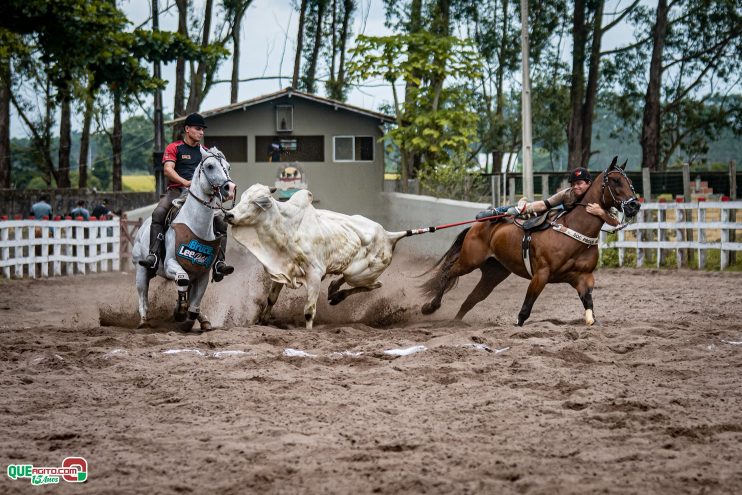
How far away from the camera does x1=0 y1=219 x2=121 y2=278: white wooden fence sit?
19.1 metres

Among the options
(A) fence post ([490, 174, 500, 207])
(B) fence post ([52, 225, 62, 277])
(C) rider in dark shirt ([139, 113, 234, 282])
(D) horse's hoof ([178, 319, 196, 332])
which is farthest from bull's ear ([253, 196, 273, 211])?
(A) fence post ([490, 174, 500, 207])

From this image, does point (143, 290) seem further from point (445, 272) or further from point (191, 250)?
point (445, 272)

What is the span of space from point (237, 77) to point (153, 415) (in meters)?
39.2

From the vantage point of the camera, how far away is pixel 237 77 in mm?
44281

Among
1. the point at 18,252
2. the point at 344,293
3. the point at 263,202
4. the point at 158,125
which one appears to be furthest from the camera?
the point at 158,125

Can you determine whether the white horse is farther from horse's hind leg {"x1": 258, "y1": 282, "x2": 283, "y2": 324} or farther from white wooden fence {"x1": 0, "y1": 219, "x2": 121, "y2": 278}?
white wooden fence {"x1": 0, "y1": 219, "x2": 121, "y2": 278}

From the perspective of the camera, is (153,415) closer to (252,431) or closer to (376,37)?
(252,431)

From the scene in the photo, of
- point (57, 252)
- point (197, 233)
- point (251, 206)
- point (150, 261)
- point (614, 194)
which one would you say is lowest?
point (57, 252)

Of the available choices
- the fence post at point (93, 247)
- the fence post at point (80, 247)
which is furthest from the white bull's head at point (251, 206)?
the fence post at point (93, 247)

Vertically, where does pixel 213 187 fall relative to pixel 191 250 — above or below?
above

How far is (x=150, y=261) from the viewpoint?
1020 centimetres

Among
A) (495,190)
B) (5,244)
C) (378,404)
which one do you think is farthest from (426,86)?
(378,404)

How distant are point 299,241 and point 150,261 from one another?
165cm

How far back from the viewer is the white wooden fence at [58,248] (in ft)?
62.7
